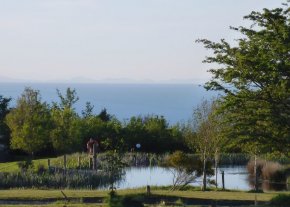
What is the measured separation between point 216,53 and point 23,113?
24.2 m

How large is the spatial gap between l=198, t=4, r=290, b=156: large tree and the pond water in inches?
395

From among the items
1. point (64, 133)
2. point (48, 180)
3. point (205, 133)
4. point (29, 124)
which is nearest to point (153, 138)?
point (64, 133)

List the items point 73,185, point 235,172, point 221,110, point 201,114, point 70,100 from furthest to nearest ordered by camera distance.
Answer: point 70,100 → point 235,172 → point 201,114 → point 73,185 → point 221,110

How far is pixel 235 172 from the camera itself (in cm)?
3959

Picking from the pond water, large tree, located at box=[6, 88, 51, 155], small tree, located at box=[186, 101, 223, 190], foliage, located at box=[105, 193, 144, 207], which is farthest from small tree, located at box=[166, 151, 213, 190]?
large tree, located at box=[6, 88, 51, 155]

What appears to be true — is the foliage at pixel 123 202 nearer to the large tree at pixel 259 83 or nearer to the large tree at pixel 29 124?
the large tree at pixel 259 83

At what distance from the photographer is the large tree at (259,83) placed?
2078cm

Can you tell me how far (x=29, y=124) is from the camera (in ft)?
136

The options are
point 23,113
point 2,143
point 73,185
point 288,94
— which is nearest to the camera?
point 288,94

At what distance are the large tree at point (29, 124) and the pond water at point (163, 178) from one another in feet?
20.8

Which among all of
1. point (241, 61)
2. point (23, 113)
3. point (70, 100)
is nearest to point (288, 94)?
point (241, 61)

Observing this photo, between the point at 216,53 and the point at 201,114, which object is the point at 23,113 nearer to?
the point at 201,114

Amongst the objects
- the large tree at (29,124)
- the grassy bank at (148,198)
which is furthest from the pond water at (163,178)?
the grassy bank at (148,198)

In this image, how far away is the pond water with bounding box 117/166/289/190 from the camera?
32.7 meters
